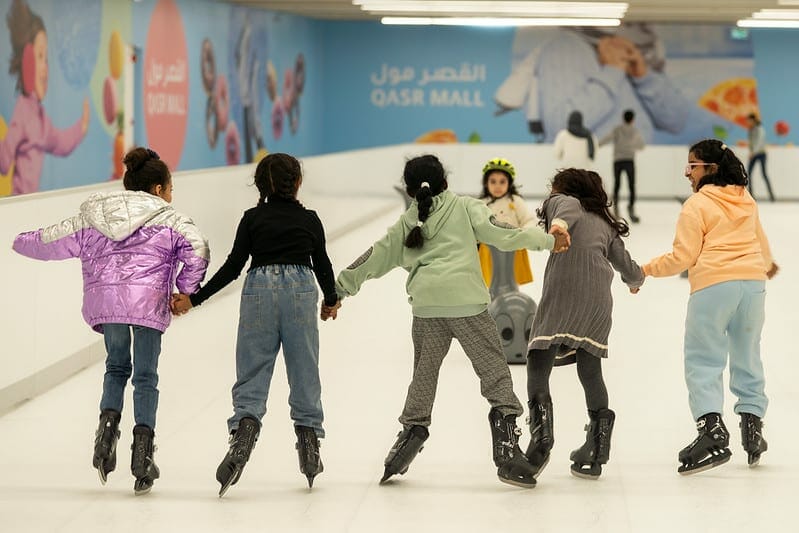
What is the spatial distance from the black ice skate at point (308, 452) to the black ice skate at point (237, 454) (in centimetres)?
16

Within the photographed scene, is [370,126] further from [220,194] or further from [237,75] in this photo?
[220,194]

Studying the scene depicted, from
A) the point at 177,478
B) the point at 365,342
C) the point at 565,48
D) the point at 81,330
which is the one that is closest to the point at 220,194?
the point at 365,342

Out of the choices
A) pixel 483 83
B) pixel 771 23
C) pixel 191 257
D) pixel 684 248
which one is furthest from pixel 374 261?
pixel 483 83

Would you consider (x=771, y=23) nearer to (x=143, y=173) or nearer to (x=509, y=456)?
(x=509, y=456)

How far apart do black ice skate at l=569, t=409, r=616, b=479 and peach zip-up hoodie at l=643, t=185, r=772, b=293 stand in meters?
0.55

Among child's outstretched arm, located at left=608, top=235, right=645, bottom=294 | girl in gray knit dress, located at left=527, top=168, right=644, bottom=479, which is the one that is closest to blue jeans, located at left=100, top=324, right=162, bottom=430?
girl in gray knit dress, located at left=527, top=168, right=644, bottom=479

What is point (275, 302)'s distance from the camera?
14.2ft

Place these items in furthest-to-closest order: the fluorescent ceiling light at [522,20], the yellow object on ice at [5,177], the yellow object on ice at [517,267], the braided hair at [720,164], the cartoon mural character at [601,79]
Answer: the cartoon mural character at [601,79]
the fluorescent ceiling light at [522,20]
the yellow object on ice at [5,177]
the yellow object on ice at [517,267]
the braided hair at [720,164]

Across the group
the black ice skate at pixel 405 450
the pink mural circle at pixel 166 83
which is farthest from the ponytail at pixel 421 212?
the pink mural circle at pixel 166 83

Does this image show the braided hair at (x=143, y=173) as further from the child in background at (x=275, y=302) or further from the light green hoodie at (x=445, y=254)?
the light green hoodie at (x=445, y=254)

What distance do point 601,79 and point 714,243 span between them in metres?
19.9

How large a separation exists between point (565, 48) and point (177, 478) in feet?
67.1

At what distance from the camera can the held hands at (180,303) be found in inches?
173

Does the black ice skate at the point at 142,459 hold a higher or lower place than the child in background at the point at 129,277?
lower
